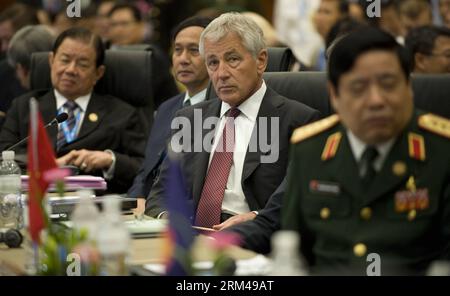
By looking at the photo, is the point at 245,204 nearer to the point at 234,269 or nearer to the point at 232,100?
the point at 232,100

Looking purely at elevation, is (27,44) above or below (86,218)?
above

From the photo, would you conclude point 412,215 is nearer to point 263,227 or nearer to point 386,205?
point 386,205

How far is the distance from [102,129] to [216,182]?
5.13 ft

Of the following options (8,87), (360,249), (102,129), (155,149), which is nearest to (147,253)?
(360,249)

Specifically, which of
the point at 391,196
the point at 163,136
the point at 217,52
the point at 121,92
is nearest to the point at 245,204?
the point at 217,52

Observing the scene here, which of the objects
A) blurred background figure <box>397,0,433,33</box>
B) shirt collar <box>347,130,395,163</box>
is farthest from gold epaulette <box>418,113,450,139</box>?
blurred background figure <box>397,0,433,33</box>

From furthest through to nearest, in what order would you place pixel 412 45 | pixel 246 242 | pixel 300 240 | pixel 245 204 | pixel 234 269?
pixel 412 45 → pixel 245 204 → pixel 246 242 → pixel 300 240 → pixel 234 269

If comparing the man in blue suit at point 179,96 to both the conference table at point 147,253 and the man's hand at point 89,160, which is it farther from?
the conference table at point 147,253

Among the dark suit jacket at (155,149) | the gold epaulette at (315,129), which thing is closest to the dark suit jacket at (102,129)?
the dark suit jacket at (155,149)

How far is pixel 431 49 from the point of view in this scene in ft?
18.3

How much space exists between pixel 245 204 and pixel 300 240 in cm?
107

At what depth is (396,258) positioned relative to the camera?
2814 millimetres

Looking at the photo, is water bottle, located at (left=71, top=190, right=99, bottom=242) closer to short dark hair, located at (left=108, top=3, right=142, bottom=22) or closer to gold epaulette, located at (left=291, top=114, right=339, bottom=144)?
gold epaulette, located at (left=291, top=114, right=339, bottom=144)

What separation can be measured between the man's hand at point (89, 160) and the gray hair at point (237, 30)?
50.6 inches
